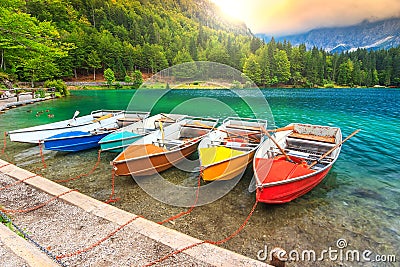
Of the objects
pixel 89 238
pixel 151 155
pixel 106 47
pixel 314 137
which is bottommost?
pixel 89 238

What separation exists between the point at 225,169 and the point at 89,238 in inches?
164

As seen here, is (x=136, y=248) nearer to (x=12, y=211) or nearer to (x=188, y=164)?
(x=12, y=211)

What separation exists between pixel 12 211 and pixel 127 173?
9.62 ft

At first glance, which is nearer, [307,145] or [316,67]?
[307,145]

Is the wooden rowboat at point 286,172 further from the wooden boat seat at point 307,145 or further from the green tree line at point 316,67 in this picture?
the green tree line at point 316,67

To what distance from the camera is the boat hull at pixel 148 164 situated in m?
6.93

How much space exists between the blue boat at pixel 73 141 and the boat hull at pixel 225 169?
6477 millimetres

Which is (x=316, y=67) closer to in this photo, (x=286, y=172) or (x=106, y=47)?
(x=106, y=47)

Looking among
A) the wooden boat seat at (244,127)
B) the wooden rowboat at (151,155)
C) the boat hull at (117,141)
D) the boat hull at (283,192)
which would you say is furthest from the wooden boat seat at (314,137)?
the boat hull at (117,141)

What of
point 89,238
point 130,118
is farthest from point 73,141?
point 89,238

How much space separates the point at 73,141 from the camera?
9836 mm

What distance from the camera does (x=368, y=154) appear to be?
37.1ft

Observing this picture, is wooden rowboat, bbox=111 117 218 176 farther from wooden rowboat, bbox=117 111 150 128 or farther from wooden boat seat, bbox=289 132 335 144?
wooden boat seat, bbox=289 132 335 144

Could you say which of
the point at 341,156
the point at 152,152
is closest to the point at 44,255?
the point at 152,152
